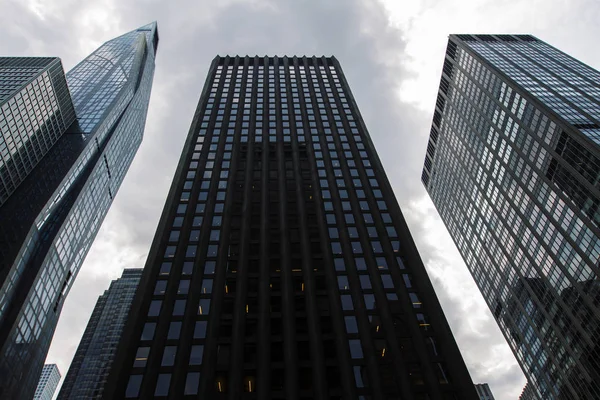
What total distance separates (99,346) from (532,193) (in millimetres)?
148507

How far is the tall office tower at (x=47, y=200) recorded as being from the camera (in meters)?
88.0

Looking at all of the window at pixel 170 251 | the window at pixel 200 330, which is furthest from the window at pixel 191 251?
the window at pixel 200 330

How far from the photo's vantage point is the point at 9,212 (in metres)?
102

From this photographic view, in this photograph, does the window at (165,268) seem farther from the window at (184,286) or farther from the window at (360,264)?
the window at (360,264)

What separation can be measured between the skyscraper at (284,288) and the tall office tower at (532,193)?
47310 mm

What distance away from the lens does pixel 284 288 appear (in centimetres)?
5738

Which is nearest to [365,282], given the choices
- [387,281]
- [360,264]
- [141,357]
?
[387,281]

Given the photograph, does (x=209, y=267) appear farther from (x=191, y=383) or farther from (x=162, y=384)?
(x=162, y=384)

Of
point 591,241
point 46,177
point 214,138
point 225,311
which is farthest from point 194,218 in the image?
point 591,241

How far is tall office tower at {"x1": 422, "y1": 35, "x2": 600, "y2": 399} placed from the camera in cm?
9619

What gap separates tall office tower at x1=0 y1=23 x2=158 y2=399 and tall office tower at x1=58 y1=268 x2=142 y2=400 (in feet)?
122

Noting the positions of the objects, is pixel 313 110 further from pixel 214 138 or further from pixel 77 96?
pixel 77 96

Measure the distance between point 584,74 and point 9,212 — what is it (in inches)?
5960

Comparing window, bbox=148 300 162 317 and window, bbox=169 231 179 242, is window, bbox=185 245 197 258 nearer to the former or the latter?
window, bbox=169 231 179 242
